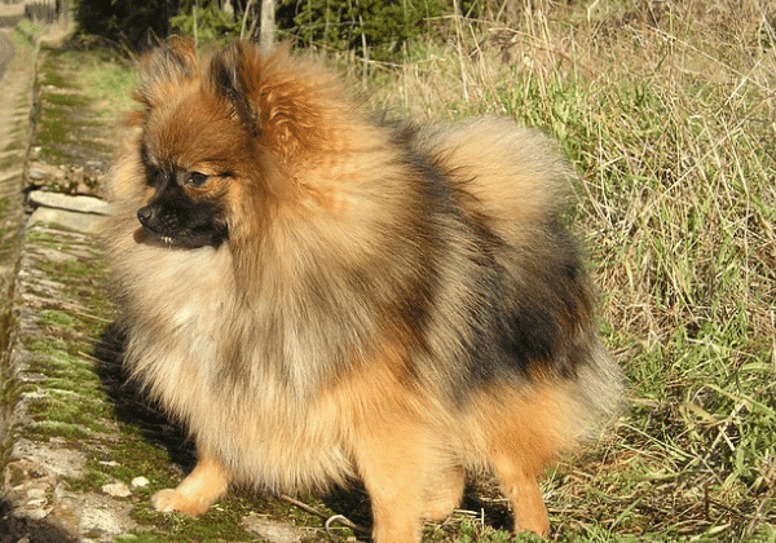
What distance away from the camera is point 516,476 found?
10.4 feet

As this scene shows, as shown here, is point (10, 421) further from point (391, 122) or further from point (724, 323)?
point (724, 323)

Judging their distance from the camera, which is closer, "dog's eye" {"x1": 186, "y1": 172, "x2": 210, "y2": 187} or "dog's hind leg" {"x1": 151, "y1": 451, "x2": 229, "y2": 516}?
"dog's eye" {"x1": 186, "y1": 172, "x2": 210, "y2": 187}

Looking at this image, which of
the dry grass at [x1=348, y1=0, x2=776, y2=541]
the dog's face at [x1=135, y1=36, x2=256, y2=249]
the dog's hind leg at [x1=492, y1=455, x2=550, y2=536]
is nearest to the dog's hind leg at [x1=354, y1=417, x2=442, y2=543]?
the dog's hind leg at [x1=492, y1=455, x2=550, y2=536]

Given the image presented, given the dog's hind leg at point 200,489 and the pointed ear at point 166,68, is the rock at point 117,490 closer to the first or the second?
the dog's hind leg at point 200,489

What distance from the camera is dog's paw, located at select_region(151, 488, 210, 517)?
3090 millimetres

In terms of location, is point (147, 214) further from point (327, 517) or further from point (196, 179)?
point (327, 517)

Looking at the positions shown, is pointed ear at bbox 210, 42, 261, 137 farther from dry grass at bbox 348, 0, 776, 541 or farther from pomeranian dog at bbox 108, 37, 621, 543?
dry grass at bbox 348, 0, 776, 541

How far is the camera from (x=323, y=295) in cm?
275

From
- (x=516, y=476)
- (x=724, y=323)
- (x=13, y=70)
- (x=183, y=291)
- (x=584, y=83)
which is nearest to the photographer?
(x=183, y=291)

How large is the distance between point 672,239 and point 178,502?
261cm

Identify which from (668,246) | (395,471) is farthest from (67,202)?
(668,246)

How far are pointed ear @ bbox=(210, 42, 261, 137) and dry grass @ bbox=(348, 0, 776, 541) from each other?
74.1 inches

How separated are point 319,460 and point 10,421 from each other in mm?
1265

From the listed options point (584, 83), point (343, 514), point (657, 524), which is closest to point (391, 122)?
point (343, 514)
